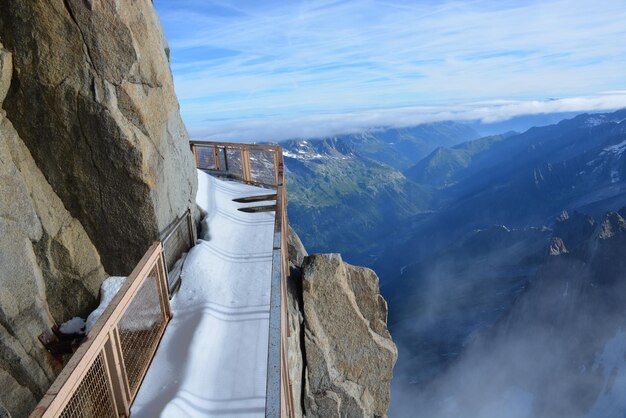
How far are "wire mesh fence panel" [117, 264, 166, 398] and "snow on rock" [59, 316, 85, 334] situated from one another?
326cm

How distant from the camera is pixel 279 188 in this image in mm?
13305

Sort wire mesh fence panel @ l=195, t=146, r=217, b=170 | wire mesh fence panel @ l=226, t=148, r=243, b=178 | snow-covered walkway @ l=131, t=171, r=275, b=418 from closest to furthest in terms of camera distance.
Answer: snow-covered walkway @ l=131, t=171, r=275, b=418 → wire mesh fence panel @ l=226, t=148, r=243, b=178 → wire mesh fence panel @ l=195, t=146, r=217, b=170

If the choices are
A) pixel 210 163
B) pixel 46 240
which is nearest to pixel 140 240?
pixel 46 240

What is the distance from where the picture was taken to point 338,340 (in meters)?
17.1

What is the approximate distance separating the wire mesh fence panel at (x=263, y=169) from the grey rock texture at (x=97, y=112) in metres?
9.13

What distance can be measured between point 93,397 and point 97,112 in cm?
694

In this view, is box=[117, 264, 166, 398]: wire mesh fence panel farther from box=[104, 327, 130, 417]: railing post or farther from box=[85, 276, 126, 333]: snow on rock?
box=[85, 276, 126, 333]: snow on rock

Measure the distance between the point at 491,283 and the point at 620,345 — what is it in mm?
52708

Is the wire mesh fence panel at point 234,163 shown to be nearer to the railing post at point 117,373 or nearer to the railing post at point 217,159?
the railing post at point 217,159

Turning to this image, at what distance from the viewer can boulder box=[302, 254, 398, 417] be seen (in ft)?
52.2

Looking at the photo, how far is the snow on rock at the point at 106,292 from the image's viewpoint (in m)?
10.1

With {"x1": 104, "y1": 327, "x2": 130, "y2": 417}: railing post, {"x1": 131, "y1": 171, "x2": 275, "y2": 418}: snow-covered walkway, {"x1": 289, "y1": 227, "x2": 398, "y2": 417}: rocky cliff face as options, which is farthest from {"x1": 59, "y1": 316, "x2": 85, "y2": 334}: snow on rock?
{"x1": 289, "y1": 227, "x2": 398, "y2": 417}: rocky cliff face

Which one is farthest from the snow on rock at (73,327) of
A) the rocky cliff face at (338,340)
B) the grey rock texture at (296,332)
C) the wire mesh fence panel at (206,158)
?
the wire mesh fence panel at (206,158)

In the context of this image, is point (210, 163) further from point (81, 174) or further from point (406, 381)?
point (406, 381)
